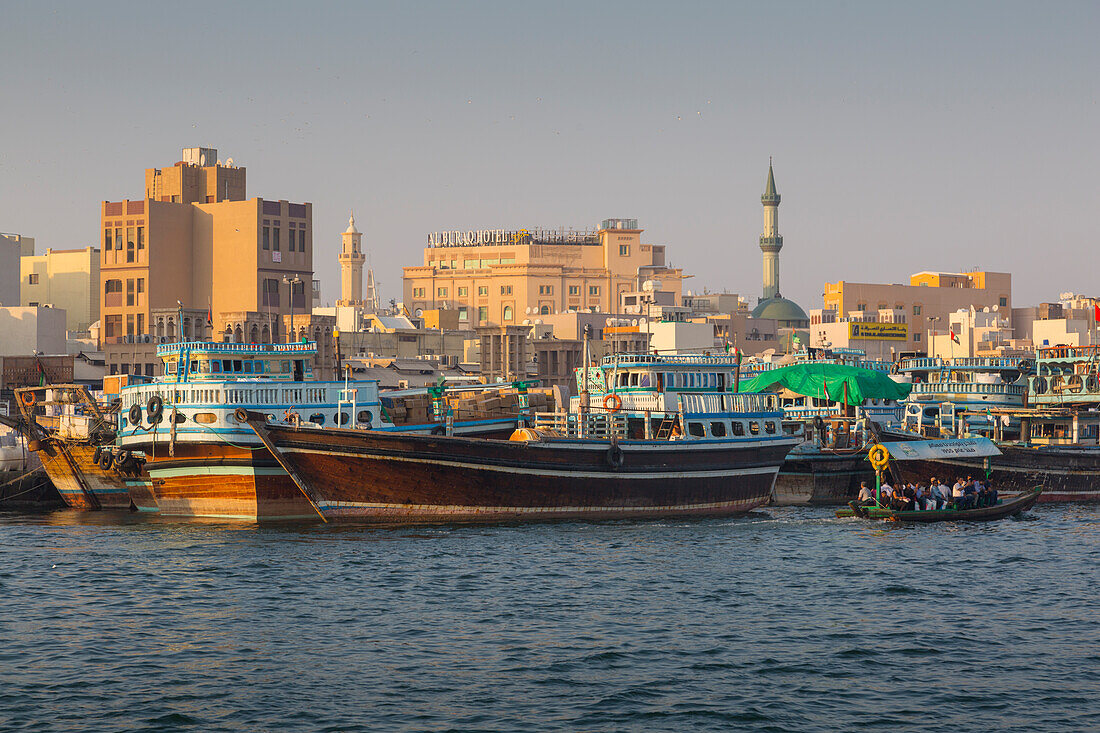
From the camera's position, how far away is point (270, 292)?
119 m

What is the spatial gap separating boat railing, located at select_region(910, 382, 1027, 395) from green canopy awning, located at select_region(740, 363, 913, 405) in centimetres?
920

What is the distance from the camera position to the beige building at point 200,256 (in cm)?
11650

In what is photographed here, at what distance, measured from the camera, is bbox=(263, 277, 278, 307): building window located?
389 feet

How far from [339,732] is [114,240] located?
103 metres

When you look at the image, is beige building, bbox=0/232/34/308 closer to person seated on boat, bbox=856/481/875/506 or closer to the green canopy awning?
the green canopy awning

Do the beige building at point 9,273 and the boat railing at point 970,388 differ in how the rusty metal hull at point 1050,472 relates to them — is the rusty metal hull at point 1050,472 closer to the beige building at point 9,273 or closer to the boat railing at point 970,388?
the boat railing at point 970,388

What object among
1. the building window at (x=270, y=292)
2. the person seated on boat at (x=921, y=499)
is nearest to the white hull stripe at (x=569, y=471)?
the person seated on boat at (x=921, y=499)

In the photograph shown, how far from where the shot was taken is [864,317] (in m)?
146

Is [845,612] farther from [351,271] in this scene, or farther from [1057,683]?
[351,271]

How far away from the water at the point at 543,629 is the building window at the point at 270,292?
7285 centimetres

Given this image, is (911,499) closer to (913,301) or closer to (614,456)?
(614,456)

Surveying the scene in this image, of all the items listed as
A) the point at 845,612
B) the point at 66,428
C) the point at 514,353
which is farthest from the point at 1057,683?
the point at 514,353

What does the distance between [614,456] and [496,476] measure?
16.1 feet

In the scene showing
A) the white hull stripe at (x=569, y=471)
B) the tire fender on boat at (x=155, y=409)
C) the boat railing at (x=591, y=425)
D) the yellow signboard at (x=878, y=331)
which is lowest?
the white hull stripe at (x=569, y=471)
